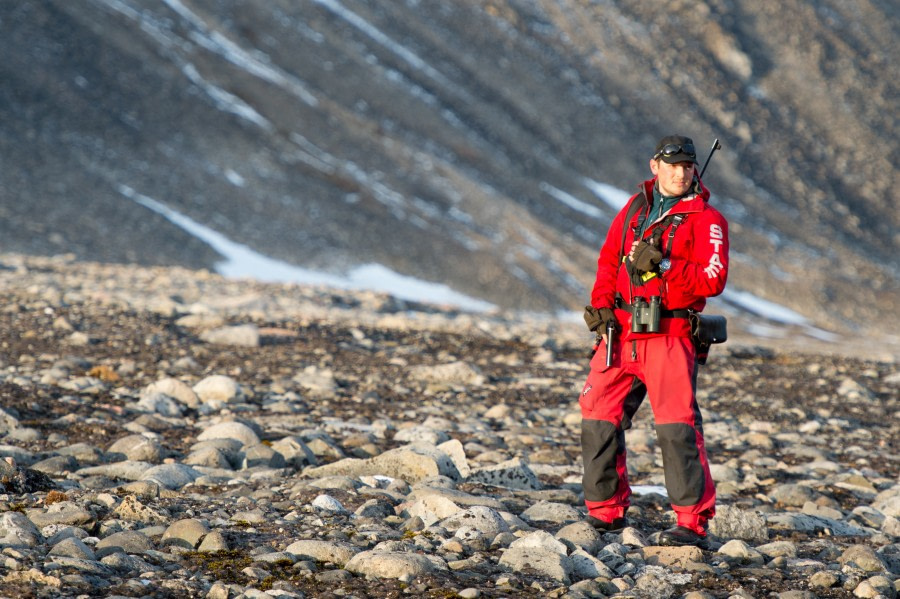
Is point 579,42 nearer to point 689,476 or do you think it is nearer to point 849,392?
point 849,392

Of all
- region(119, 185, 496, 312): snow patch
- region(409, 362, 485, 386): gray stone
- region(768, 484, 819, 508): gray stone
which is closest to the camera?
region(768, 484, 819, 508): gray stone

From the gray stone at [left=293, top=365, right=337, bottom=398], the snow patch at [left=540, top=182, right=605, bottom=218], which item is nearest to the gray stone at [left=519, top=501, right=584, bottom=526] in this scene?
the gray stone at [left=293, top=365, right=337, bottom=398]

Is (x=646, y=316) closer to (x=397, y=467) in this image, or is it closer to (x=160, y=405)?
(x=397, y=467)

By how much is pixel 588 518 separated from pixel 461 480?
4.05 ft

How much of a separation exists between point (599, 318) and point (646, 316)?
1.11 ft

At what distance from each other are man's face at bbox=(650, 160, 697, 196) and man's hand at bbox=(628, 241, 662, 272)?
41 centimetres

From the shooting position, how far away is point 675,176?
5.77 meters

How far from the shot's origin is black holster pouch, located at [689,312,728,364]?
5.68 meters

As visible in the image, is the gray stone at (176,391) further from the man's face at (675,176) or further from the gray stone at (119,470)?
the man's face at (675,176)

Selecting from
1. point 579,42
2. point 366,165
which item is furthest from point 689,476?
point 579,42

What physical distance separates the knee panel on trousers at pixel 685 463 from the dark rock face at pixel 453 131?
2777 centimetres

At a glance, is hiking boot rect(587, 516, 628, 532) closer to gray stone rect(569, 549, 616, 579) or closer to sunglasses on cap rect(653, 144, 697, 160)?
gray stone rect(569, 549, 616, 579)

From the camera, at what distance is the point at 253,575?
14.1 feet

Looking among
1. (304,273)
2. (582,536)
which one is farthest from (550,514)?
(304,273)
